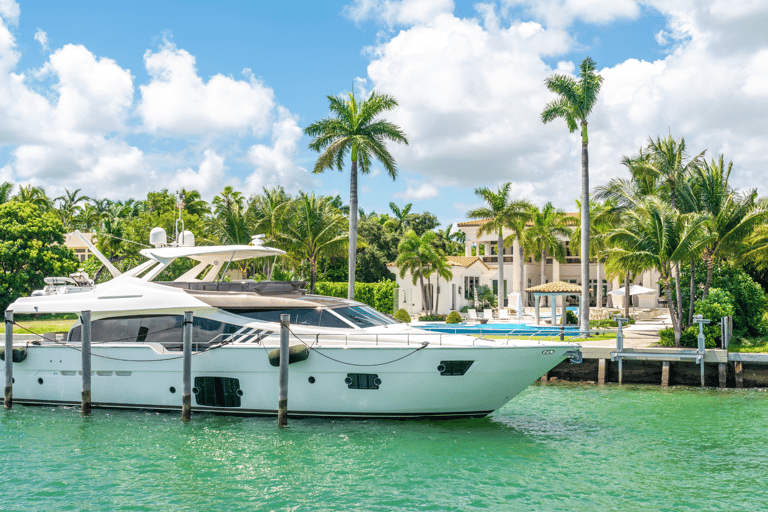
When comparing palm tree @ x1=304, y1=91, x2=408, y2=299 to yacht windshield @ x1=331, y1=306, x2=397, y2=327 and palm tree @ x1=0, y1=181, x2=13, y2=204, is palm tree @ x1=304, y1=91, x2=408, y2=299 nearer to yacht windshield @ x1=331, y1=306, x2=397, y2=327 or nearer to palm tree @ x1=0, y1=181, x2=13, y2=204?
yacht windshield @ x1=331, y1=306, x2=397, y2=327

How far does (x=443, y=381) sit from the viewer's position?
42.3 feet

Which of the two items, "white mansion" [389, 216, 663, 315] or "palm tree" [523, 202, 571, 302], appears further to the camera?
"palm tree" [523, 202, 571, 302]

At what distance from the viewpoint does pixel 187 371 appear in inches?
534

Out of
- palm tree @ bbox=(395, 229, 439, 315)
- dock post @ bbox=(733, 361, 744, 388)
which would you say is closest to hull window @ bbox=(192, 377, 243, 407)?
dock post @ bbox=(733, 361, 744, 388)

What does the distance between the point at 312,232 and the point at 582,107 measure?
Result: 1701 centimetres

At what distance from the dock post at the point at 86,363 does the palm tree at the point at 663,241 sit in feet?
60.1

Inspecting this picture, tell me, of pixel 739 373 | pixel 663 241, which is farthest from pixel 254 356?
pixel 663 241

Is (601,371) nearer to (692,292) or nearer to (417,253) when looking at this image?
(692,292)

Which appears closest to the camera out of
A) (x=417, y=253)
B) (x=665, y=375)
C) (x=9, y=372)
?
(x=9, y=372)

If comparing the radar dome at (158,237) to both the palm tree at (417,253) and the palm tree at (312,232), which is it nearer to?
the palm tree at (312,232)

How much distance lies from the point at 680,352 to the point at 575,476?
1091cm

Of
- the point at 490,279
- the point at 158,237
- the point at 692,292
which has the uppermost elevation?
the point at 158,237

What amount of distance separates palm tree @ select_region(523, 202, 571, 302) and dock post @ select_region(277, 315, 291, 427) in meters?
32.8

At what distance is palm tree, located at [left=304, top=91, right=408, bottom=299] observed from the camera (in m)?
28.8
